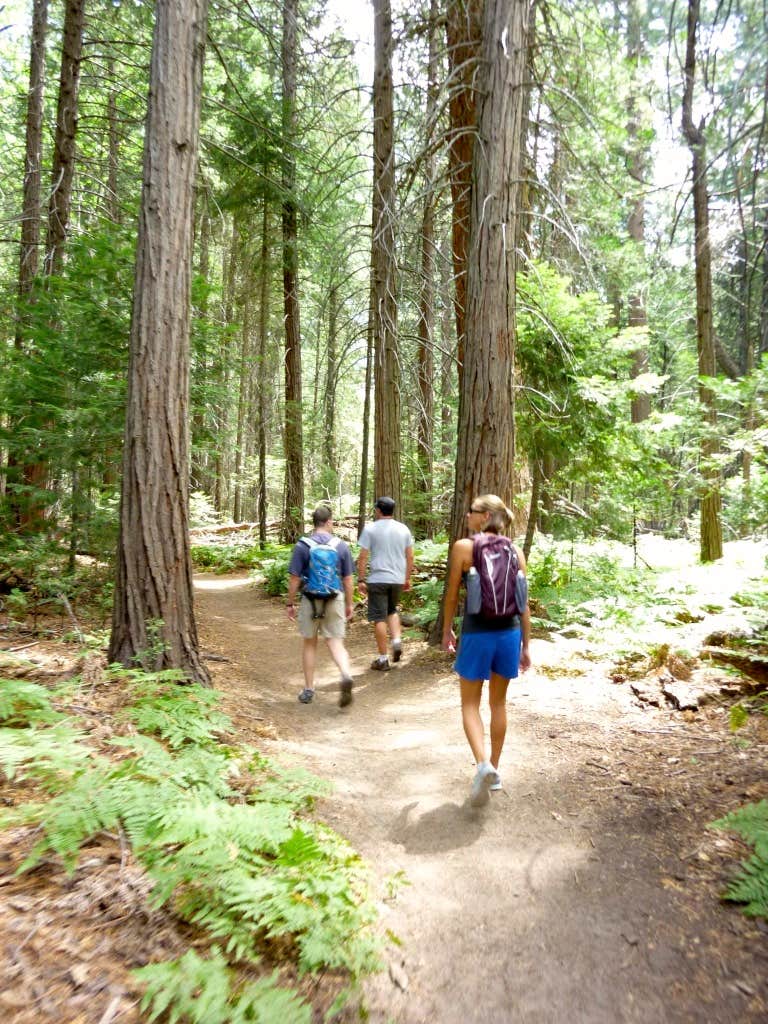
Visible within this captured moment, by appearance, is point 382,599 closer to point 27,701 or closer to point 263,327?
point 27,701

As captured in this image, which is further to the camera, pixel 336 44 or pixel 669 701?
pixel 336 44

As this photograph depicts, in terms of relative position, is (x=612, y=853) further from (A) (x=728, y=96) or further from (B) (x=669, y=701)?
(A) (x=728, y=96)

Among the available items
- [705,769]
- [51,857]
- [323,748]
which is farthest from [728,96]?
[323,748]

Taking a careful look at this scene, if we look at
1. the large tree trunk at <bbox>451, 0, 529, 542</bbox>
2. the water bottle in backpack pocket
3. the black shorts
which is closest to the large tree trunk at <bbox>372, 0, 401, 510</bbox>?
the large tree trunk at <bbox>451, 0, 529, 542</bbox>

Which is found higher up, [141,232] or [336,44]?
[336,44]

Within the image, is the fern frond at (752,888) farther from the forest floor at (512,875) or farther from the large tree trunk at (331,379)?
the large tree trunk at (331,379)

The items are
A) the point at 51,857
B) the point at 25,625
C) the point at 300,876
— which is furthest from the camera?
the point at 25,625

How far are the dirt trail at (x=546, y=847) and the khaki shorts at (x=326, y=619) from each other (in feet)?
2.46

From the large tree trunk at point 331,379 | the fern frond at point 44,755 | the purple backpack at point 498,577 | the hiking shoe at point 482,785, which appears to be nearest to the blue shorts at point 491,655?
the purple backpack at point 498,577

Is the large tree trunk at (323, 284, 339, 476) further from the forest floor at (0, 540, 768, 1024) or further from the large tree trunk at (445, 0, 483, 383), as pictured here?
the forest floor at (0, 540, 768, 1024)

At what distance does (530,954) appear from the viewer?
8.82 ft

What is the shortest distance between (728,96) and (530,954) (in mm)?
4265

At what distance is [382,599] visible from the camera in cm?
Result: 751

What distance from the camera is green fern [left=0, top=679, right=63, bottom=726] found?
3479 millimetres
